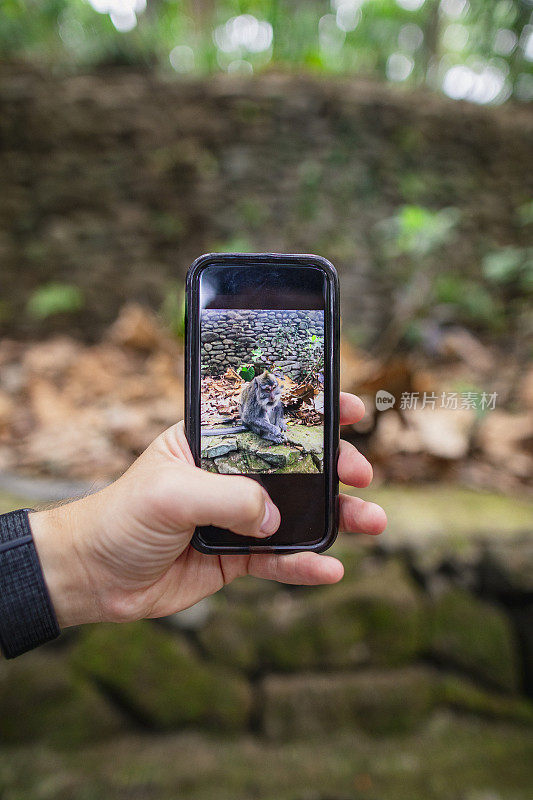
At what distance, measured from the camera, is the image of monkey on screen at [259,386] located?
1.70 ft

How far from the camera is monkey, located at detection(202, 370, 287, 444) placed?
0.51 metres

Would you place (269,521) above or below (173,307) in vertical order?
below

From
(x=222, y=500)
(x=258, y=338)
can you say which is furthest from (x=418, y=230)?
(x=222, y=500)

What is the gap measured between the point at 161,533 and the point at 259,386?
0.17m

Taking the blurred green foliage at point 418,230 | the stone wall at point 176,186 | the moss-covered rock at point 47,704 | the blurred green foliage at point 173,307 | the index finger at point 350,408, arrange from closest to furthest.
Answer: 1. the index finger at point 350,408
2. the moss-covered rock at point 47,704
3. the blurred green foliage at point 418,230
4. the blurred green foliage at point 173,307
5. the stone wall at point 176,186

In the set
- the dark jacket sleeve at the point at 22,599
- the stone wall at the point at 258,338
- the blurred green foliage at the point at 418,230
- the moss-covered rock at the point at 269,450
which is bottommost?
the dark jacket sleeve at the point at 22,599

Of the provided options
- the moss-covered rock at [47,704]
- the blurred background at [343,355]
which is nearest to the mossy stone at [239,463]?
the blurred background at [343,355]

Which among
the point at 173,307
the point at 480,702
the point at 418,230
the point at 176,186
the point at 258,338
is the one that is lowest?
the point at 480,702

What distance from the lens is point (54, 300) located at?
211cm

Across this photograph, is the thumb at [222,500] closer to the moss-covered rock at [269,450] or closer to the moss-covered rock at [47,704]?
the moss-covered rock at [269,450]

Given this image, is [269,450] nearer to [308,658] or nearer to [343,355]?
[308,658]

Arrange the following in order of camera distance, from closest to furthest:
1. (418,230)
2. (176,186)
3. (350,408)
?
(350,408) < (418,230) < (176,186)

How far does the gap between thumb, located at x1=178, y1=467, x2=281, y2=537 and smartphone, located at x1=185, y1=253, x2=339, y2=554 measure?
4 centimetres

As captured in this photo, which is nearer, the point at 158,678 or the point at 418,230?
the point at 158,678
